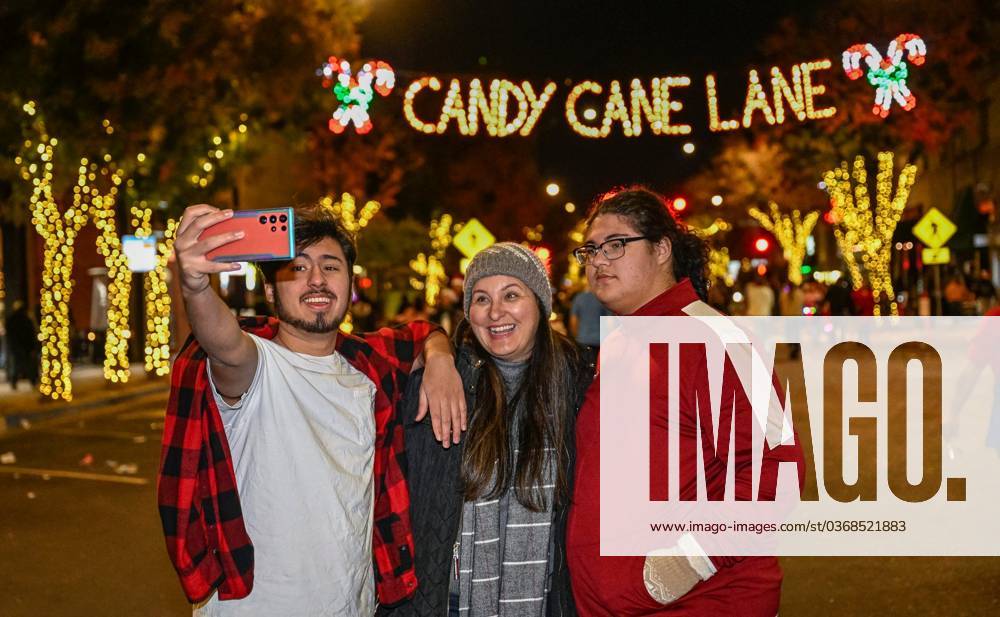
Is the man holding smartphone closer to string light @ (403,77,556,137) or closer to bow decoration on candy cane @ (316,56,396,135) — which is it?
bow decoration on candy cane @ (316,56,396,135)

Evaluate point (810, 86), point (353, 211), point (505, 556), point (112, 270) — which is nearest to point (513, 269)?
point (505, 556)

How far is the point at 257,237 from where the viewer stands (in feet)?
8.77

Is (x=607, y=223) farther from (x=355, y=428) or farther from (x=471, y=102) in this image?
(x=471, y=102)

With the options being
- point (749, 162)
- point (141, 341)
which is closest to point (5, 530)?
point (141, 341)

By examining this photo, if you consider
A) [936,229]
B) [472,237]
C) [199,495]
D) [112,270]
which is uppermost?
[936,229]

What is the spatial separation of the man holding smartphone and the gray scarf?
19cm

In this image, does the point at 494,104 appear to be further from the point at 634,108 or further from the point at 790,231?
the point at 790,231

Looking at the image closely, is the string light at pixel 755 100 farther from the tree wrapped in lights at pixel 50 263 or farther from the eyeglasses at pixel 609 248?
the eyeglasses at pixel 609 248

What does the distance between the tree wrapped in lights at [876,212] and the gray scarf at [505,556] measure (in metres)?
26.3

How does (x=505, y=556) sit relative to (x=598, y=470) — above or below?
below

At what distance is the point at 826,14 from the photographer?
26.8 m

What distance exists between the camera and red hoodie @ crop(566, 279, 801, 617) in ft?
9.53

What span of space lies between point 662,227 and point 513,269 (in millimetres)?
500

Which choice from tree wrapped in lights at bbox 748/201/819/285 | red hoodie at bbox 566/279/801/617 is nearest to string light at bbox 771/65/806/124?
A: red hoodie at bbox 566/279/801/617
